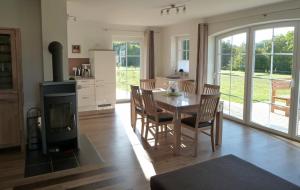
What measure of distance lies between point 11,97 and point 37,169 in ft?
3.82

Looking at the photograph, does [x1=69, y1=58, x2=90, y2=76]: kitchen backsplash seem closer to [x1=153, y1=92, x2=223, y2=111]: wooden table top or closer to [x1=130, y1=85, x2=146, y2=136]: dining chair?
[x1=130, y1=85, x2=146, y2=136]: dining chair

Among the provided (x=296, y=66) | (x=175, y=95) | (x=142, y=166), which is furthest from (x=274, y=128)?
(x=142, y=166)

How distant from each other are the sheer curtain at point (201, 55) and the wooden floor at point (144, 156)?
152cm

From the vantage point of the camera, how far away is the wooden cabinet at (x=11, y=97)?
144 inches

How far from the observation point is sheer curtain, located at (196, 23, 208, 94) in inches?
243

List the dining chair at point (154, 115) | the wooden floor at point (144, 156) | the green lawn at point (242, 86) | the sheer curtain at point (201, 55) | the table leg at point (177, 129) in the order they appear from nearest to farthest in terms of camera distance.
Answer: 1. the wooden floor at point (144, 156)
2. the table leg at point (177, 129)
3. the dining chair at point (154, 115)
4. the green lawn at point (242, 86)
5. the sheer curtain at point (201, 55)

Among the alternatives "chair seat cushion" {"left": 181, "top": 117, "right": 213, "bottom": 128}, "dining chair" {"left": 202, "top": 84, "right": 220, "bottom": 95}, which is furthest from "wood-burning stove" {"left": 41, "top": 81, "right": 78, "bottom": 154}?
"dining chair" {"left": 202, "top": 84, "right": 220, "bottom": 95}

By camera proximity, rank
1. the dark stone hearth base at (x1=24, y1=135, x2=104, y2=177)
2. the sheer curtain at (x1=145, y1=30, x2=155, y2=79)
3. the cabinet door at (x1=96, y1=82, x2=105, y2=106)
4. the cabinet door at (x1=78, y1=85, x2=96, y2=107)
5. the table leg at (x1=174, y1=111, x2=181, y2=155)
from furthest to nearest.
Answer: the sheer curtain at (x1=145, y1=30, x2=155, y2=79)
the cabinet door at (x1=96, y1=82, x2=105, y2=106)
the cabinet door at (x1=78, y1=85, x2=96, y2=107)
the table leg at (x1=174, y1=111, x2=181, y2=155)
the dark stone hearth base at (x1=24, y1=135, x2=104, y2=177)

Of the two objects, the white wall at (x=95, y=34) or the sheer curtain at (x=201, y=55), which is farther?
the white wall at (x=95, y=34)

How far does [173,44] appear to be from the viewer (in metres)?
7.77

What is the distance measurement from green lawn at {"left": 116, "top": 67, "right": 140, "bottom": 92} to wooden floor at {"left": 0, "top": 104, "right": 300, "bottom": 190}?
277 centimetres

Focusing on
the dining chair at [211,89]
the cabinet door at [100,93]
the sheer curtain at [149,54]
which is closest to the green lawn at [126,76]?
the sheer curtain at [149,54]

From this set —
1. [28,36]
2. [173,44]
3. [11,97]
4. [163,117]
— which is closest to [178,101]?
[163,117]

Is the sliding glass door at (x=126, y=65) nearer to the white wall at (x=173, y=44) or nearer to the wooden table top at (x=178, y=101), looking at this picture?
the white wall at (x=173, y=44)
